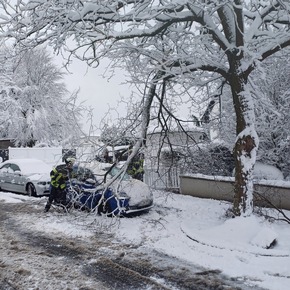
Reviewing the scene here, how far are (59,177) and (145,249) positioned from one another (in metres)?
4.45

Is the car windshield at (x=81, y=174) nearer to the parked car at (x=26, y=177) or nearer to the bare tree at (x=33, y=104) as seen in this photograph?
the parked car at (x=26, y=177)

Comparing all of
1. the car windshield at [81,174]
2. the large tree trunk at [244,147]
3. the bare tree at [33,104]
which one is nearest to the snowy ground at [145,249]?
the large tree trunk at [244,147]

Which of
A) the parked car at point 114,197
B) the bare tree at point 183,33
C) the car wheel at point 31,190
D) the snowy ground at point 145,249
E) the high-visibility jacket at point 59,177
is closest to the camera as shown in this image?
the snowy ground at point 145,249

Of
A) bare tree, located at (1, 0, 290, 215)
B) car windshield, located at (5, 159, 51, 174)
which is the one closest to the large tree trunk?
bare tree, located at (1, 0, 290, 215)

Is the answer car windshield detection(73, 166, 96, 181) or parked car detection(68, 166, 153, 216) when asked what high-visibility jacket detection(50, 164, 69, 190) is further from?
parked car detection(68, 166, 153, 216)

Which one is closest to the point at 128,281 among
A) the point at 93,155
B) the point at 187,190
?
the point at 93,155

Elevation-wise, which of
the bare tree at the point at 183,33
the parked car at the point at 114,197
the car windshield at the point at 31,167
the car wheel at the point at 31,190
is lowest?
the car wheel at the point at 31,190

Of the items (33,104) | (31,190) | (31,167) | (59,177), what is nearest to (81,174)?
(59,177)

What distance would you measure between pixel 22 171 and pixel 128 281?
385 inches

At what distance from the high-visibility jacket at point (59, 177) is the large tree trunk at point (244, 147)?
506 centimetres

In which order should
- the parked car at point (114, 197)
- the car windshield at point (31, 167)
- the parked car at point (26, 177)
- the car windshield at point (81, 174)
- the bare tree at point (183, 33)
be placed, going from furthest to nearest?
the car windshield at point (31, 167) < the parked car at point (26, 177) < the car windshield at point (81, 174) < the parked car at point (114, 197) < the bare tree at point (183, 33)

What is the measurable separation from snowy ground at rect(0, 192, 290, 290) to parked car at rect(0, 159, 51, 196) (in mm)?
2849

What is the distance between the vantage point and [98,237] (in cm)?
786

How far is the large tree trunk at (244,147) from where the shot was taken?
8078mm
